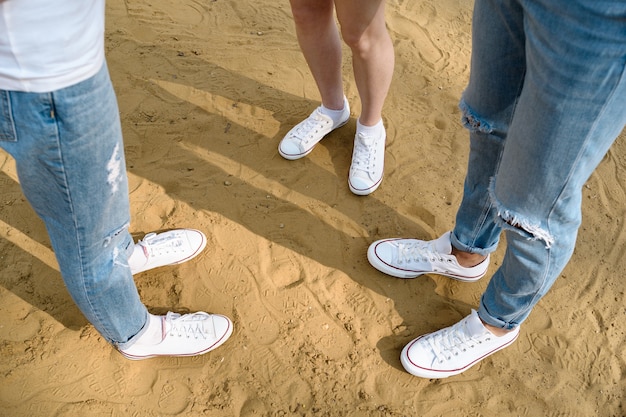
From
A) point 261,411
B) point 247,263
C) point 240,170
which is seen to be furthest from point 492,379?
point 240,170

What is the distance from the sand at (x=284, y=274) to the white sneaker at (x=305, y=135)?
62 mm

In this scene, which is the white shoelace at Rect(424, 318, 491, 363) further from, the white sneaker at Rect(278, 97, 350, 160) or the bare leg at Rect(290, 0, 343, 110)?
the bare leg at Rect(290, 0, 343, 110)

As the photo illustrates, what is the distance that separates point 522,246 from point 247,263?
118 centimetres

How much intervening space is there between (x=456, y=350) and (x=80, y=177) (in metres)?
1.43

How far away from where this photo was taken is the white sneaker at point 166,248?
214 centimetres

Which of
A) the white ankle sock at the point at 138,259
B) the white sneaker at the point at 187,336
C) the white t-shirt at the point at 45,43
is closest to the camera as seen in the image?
the white t-shirt at the point at 45,43

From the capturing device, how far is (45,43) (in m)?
0.97

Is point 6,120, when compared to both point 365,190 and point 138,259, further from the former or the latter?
point 365,190

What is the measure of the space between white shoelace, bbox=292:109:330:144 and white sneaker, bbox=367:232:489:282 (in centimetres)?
70

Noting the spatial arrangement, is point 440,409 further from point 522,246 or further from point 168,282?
point 168,282

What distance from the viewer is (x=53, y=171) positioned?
3.69ft

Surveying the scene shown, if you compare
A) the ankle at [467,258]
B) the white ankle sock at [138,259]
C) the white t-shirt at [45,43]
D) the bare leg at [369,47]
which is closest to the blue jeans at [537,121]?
the ankle at [467,258]

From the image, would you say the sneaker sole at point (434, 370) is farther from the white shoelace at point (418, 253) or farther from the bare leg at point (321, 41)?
the bare leg at point (321, 41)

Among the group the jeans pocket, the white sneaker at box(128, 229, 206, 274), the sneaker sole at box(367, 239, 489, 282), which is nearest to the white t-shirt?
the jeans pocket
